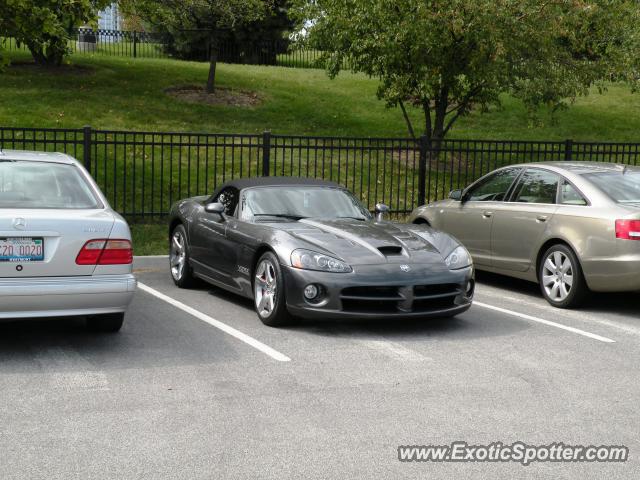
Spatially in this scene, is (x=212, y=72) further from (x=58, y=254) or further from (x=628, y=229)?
(x=58, y=254)

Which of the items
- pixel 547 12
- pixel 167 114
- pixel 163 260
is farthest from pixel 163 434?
pixel 167 114

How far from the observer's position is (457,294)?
8.31 meters

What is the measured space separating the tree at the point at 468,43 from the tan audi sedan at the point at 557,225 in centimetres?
677

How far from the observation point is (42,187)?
293 inches

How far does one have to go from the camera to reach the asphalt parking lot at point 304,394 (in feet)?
15.5

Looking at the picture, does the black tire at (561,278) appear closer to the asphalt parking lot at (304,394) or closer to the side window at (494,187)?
the asphalt parking lot at (304,394)

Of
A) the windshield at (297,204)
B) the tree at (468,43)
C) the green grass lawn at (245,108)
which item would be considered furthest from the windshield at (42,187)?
the green grass lawn at (245,108)

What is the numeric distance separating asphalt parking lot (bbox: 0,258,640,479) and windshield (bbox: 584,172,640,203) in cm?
129

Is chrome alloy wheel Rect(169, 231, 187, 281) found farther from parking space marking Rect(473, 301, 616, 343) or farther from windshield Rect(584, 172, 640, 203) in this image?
windshield Rect(584, 172, 640, 203)

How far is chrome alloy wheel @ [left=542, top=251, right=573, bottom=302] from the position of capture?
9.51m

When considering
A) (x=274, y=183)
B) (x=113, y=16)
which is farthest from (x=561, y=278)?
(x=113, y=16)

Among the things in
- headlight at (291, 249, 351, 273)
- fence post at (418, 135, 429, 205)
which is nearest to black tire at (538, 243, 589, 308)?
headlight at (291, 249, 351, 273)

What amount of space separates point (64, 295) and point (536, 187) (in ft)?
19.2

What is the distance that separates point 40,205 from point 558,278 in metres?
5.42
